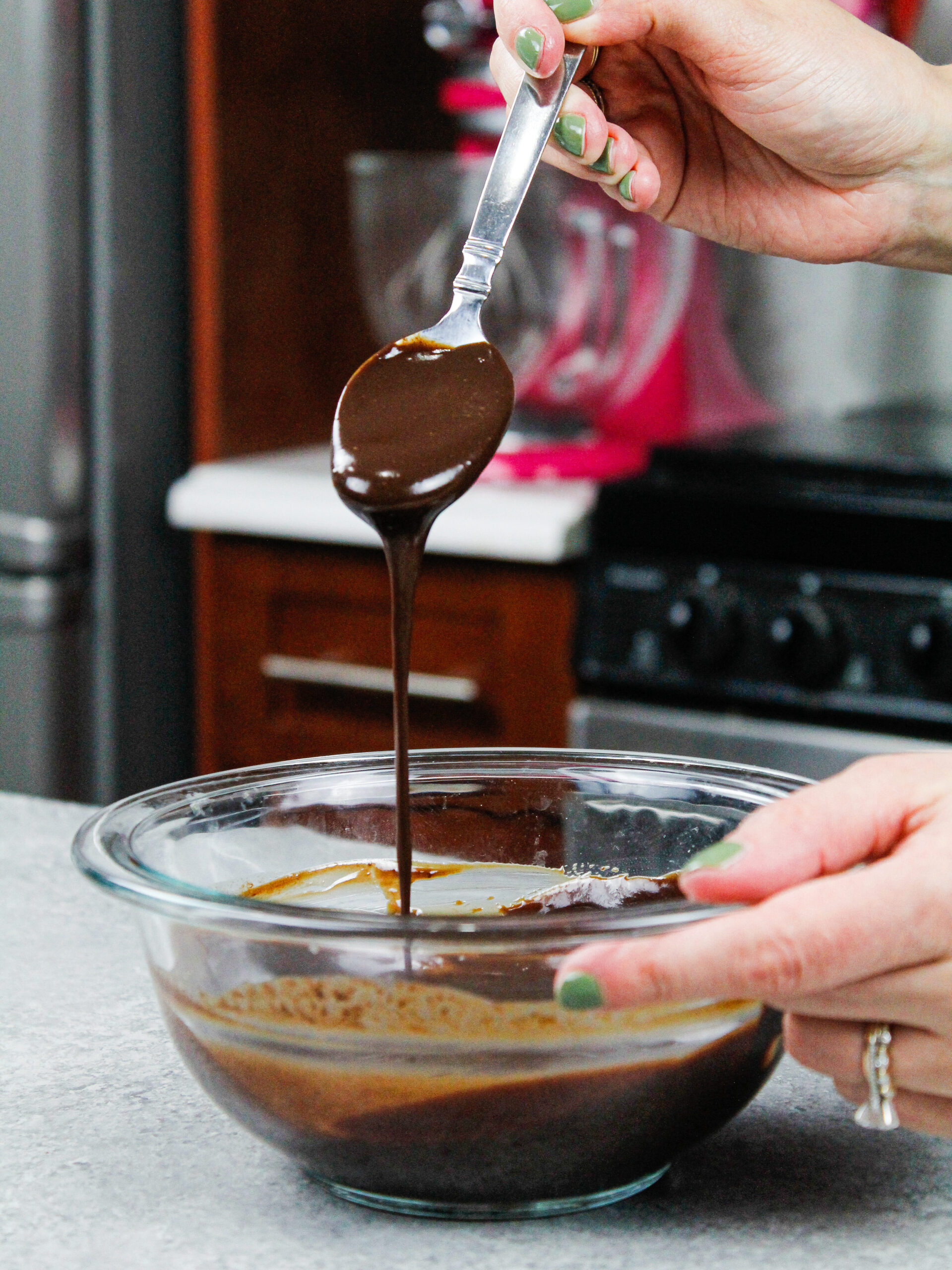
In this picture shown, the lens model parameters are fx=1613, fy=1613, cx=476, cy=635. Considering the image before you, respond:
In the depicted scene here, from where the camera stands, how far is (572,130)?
1107mm

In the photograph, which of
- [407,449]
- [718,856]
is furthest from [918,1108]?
[407,449]

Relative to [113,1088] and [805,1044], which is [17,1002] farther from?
[805,1044]

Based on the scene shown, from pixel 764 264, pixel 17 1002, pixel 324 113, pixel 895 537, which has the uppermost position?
pixel 324 113

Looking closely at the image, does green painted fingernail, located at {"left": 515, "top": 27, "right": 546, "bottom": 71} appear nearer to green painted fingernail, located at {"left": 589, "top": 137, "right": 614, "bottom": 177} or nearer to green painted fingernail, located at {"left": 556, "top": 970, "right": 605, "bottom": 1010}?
green painted fingernail, located at {"left": 589, "top": 137, "right": 614, "bottom": 177}

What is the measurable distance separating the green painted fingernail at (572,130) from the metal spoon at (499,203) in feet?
0.33

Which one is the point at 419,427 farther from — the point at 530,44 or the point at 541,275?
the point at 541,275

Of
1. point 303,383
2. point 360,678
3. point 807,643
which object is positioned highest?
point 303,383

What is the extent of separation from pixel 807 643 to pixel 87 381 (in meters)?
1.02

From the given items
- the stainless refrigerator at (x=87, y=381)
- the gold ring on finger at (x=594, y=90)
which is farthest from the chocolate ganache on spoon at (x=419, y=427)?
the stainless refrigerator at (x=87, y=381)

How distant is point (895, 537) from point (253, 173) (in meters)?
1.08

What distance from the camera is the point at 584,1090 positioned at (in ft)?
1.85

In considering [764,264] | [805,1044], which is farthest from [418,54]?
[805,1044]

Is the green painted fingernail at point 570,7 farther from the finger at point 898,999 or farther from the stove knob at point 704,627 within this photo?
the stove knob at point 704,627

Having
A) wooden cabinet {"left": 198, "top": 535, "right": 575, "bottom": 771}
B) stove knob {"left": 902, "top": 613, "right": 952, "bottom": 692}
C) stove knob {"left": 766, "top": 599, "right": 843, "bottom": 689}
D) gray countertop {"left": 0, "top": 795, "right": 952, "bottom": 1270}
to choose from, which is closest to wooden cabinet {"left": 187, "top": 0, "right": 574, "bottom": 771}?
wooden cabinet {"left": 198, "top": 535, "right": 575, "bottom": 771}
